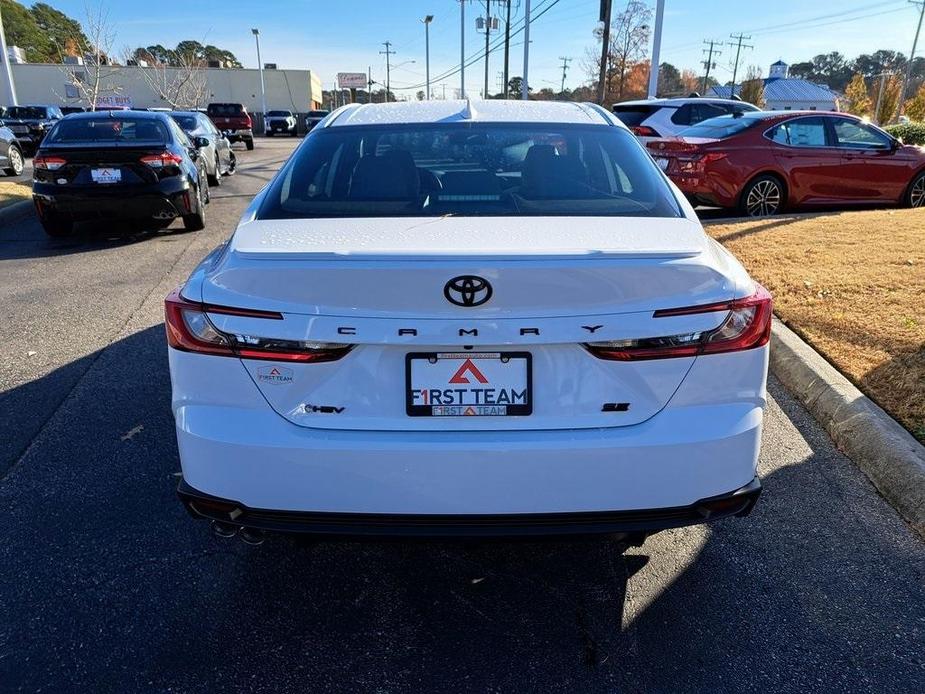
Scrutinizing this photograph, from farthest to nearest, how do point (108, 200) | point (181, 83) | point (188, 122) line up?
point (181, 83)
point (188, 122)
point (108, 200)

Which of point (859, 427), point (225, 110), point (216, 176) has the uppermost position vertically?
point (225, 110)

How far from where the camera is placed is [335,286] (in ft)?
6.72

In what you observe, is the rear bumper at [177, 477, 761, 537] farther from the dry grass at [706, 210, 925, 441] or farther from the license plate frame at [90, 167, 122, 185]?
the license plate frame at [90, 167, 122, 185]

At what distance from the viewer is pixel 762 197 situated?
10.3 meters

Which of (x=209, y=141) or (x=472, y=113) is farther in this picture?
(x=209, y=141)

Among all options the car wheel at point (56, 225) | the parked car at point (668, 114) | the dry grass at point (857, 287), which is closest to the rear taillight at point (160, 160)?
the car wheel at point (56, 225)

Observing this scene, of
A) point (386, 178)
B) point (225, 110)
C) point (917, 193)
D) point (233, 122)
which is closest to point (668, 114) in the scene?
point (917, 193)

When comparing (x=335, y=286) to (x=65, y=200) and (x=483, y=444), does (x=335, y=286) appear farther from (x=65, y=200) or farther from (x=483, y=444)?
(x=65, y=200)

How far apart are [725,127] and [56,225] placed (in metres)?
9.37

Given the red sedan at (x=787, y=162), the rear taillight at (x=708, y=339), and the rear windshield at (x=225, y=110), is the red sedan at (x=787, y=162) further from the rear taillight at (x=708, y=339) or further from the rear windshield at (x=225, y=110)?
the rear windshield at (x=225, y=110)

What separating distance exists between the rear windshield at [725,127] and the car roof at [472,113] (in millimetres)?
7210

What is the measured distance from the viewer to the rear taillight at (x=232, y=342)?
2078 millimetres

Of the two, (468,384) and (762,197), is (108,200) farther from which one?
(762,197)

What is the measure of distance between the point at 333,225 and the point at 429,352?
683 millimetres
